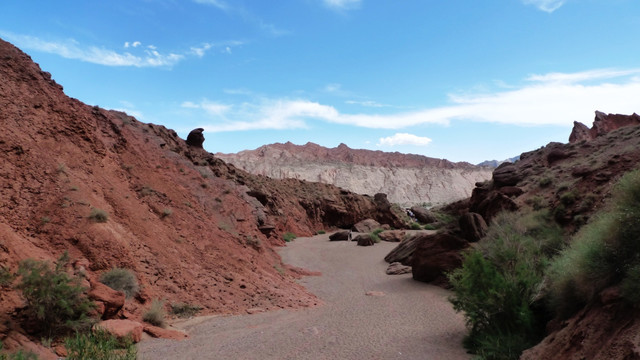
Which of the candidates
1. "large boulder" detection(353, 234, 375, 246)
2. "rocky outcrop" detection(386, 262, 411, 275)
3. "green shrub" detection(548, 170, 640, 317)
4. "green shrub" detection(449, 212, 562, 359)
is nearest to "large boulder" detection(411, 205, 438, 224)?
"large boulder" detection(353, 234, 375, 246)

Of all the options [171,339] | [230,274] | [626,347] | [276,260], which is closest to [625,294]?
[626,347]

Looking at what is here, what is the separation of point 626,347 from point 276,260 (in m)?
15.7

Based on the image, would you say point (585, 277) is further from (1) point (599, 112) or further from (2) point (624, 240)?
(1) point (599, 112)

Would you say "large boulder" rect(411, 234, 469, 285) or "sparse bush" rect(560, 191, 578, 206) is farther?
"large boulder" rect(411, 234, 469, 285)

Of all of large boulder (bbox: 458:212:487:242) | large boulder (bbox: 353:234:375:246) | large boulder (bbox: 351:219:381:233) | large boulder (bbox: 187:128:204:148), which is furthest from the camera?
large boulder (bbox: 351:219:381:233)

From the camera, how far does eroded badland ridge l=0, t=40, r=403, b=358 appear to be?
9.00 m

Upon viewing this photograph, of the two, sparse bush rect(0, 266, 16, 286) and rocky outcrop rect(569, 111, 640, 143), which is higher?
rocky outcrop rect(569, 111, 640, 143)

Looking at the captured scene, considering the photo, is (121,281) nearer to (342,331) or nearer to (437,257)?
(342,331)

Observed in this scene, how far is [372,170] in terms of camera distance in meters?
113

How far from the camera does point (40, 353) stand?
6.14 m

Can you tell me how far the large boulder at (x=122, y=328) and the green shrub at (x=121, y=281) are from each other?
151cm

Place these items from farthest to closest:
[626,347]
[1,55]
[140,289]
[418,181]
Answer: [418,181], [1,55], [140,289], [626,347]

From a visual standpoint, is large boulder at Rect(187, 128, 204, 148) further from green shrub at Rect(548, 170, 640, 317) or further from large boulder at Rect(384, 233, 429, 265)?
green shrub at Rect(548, 170, 640, 317)

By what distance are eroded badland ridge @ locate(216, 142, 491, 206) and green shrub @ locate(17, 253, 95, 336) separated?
8777 cm
